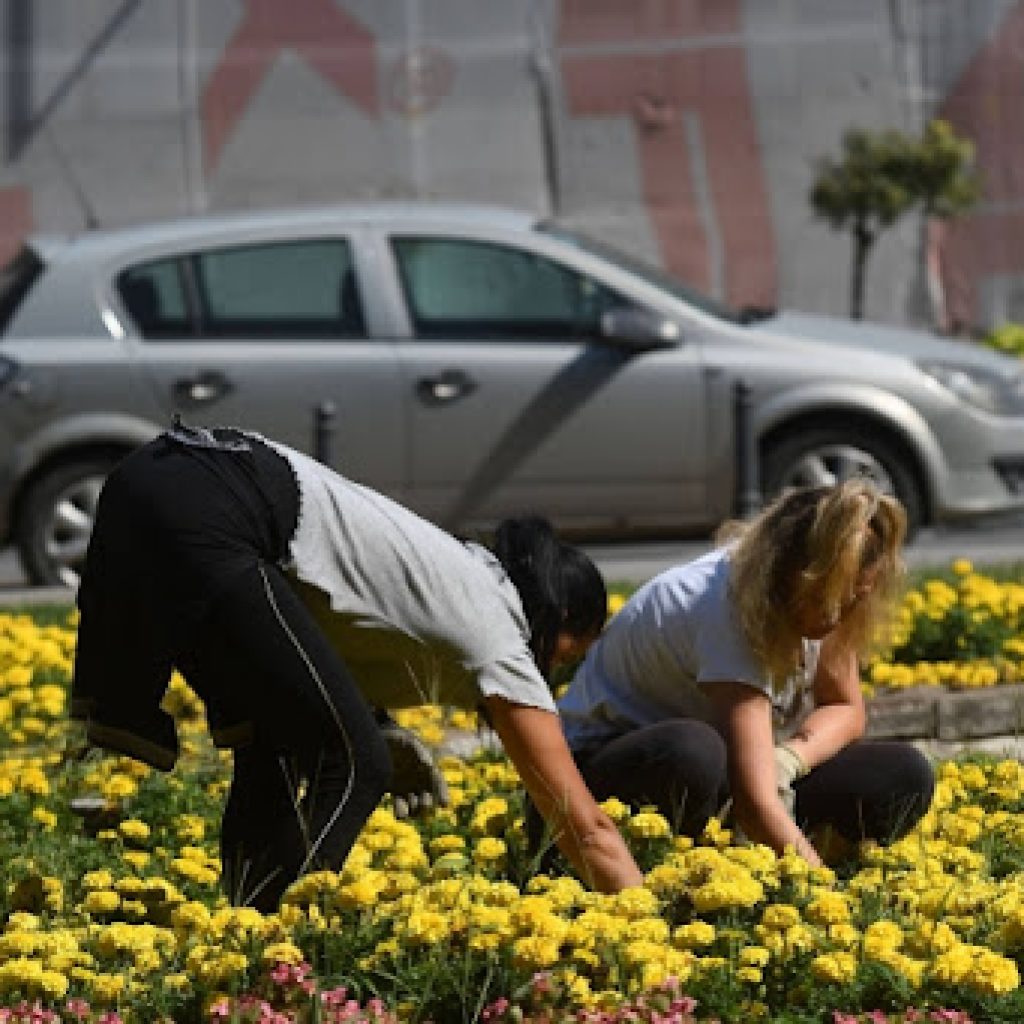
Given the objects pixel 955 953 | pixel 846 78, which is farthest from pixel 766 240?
pixel 955 953

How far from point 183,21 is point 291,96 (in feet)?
3.07

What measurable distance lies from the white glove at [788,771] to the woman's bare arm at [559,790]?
885mm

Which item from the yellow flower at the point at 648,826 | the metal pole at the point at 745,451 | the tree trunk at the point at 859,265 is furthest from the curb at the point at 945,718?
the tree trunk at the point at 859,265

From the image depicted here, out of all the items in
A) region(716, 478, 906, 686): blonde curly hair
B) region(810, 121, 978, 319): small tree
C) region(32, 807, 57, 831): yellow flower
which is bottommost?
region(810, 121, 978, 319): small tree

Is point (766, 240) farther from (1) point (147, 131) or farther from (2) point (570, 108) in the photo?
(1) point (147, 131)

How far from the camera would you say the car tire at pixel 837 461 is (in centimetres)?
1188

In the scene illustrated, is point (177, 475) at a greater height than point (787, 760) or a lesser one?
greater

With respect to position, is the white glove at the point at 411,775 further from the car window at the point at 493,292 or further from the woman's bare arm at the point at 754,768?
the car window at the point at 493,292

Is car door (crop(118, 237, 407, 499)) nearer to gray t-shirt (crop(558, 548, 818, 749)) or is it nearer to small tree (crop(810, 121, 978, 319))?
gray t-shirt (crop(558, 548, 818, 749))

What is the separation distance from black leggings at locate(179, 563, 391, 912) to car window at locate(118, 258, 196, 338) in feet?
22.6

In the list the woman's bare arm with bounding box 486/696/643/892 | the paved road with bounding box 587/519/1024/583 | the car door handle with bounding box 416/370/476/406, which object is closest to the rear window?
the car door handle with bounding box 416/370/476/406

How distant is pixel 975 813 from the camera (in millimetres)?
5875

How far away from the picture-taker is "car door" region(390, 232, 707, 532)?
1169cm

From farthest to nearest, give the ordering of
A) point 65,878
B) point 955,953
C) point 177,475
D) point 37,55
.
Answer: point 37,55 < point 65,878 < point 177,475 < point 955,953
